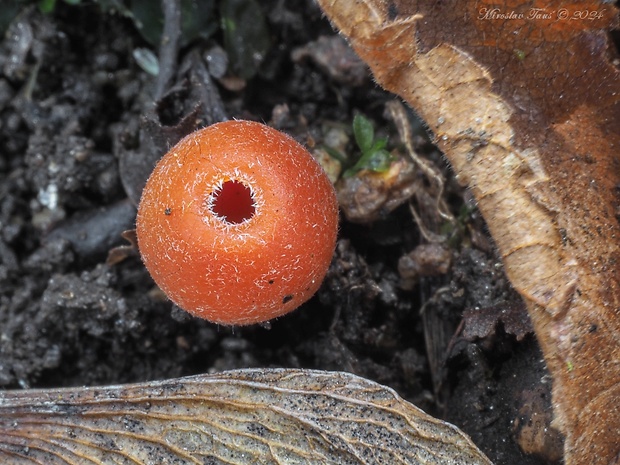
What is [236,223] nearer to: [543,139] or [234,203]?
[234,203]

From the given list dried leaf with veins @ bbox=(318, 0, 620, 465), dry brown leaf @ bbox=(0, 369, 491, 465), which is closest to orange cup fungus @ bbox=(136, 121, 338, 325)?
dry brown leaf @ bbox=(0, 369, 491, 465)

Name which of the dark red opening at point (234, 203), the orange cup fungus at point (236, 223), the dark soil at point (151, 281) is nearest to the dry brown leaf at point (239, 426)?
the orange cup fungus at point (236, 223)

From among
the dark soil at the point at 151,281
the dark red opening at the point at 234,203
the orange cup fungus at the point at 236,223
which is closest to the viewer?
the orange cup fungus at the point at 236,223

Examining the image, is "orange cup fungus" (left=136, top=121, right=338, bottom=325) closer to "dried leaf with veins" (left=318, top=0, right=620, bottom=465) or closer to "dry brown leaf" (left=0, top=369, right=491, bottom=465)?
"dry brown leaf" (left=0, top=369, right=491, bottom=465)

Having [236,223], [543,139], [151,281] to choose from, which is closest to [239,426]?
[236,223]

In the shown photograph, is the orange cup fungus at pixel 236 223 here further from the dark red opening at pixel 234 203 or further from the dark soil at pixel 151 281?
the dark soil at pixel 151 281

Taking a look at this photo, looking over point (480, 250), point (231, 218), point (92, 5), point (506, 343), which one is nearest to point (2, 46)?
point (92, 5)

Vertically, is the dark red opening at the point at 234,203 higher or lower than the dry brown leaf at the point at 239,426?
higher
